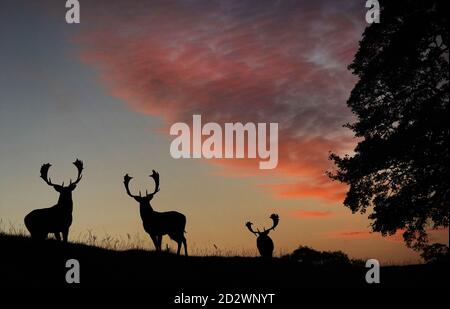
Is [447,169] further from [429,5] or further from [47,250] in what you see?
[47,250]

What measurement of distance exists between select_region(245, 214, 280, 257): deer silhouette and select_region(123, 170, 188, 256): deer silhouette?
513cm

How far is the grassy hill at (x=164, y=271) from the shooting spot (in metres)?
14.2

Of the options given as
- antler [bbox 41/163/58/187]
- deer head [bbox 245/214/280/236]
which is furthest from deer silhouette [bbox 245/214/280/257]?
antler [bbox 41/163/58/187]

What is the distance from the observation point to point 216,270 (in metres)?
17.3

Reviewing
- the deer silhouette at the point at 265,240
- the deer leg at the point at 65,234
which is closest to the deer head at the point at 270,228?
the deer silhouette at the point at 265,240

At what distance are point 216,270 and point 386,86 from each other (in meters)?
10.1

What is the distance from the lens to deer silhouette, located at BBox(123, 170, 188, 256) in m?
20.4

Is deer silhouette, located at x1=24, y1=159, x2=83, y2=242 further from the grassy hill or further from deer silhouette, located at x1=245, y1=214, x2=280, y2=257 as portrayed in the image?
deer silhouette, located at x1=245, y1=214, x2=280, y2=257

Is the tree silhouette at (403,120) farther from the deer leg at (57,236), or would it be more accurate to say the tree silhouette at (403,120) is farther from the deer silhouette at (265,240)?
the deer leg at (57,236)

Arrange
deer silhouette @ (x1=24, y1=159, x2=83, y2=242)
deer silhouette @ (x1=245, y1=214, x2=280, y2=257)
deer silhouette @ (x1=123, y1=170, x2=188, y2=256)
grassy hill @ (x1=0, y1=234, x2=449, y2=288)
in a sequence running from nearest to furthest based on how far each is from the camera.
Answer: grassy hill @ (x1=0, y1=234, x2=449, y2=288) → deer silhouette @ (x1=24, y1=159, x2=83, y2=242) → deer silhouette @ (x1=123, y1=170, x2=188, y2=256) → deer silhouette @ (x1=245, y1=214, x2=280, y2=257)

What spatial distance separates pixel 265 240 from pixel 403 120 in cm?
872

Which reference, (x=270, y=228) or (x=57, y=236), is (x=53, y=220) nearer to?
(x=57, y=236)
